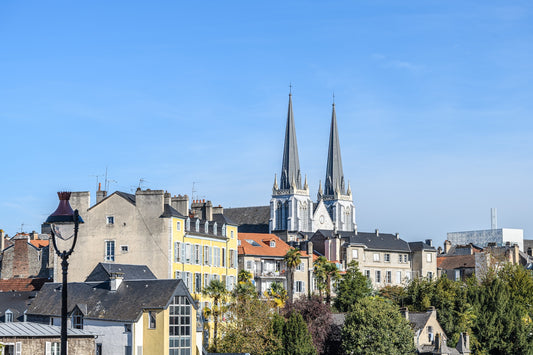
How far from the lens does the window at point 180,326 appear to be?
59094mm

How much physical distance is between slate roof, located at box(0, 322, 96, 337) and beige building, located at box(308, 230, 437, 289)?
62.5 m

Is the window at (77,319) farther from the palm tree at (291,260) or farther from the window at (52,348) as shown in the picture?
the palm tree at (291,260)

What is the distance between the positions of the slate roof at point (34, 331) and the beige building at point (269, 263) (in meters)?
34.5

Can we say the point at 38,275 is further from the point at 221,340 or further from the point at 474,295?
the point at 474,295

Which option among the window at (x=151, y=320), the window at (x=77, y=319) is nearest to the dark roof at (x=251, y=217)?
the window at (x=77, y=319)

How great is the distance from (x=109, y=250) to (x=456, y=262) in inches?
2734

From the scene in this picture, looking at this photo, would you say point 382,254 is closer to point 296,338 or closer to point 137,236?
point 296,338

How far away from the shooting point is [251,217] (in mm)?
186500

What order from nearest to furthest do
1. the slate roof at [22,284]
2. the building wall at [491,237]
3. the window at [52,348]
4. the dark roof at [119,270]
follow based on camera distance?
the window at [52,348] → the dark roof at [119,270] → the slate roof at [22,284] → the building wall at [491,237]

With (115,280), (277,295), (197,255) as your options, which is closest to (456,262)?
(277,295)

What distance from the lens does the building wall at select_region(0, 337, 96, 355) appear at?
177ft

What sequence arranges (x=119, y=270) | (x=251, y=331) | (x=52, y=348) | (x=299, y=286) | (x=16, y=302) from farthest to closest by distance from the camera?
(x=299, y=286), (x=16, y=302), (x=251, y=331), (x=119, y=270), (x=52, y=348)

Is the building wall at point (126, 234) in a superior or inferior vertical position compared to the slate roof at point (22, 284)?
superior

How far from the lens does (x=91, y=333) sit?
190ft
